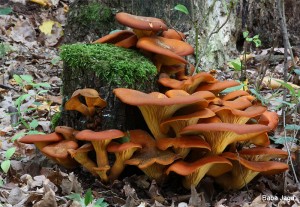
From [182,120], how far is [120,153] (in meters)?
0.60

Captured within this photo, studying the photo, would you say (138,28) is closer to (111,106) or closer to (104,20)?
(111,106)

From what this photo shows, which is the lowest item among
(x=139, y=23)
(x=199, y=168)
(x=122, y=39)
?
(x=199, y=168)

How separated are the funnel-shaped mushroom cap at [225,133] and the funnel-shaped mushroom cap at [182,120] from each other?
0.07 m

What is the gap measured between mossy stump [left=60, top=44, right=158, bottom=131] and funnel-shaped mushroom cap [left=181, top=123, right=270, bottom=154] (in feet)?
2.26

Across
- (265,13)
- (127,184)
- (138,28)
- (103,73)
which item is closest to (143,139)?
(127,184)

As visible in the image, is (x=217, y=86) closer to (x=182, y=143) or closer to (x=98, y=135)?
(x=182, y=143)

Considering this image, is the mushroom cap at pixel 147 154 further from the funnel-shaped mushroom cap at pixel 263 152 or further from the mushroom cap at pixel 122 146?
the funnel-shaped mushroom cap at pixel 263 152

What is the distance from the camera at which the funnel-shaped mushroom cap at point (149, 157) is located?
3.84m

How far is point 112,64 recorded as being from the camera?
4262 mm

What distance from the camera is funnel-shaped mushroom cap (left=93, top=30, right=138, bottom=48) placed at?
15.2ft

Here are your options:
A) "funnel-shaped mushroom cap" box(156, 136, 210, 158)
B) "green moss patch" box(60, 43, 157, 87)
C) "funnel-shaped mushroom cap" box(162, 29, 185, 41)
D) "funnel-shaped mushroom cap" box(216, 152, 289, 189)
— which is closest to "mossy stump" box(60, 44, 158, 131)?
"green moss patch" box(60, 43, 157, 87)

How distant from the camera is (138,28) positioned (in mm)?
4227

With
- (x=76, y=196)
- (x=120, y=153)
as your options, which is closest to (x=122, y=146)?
(x=120, y=153)

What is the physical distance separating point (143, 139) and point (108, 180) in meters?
0.54
